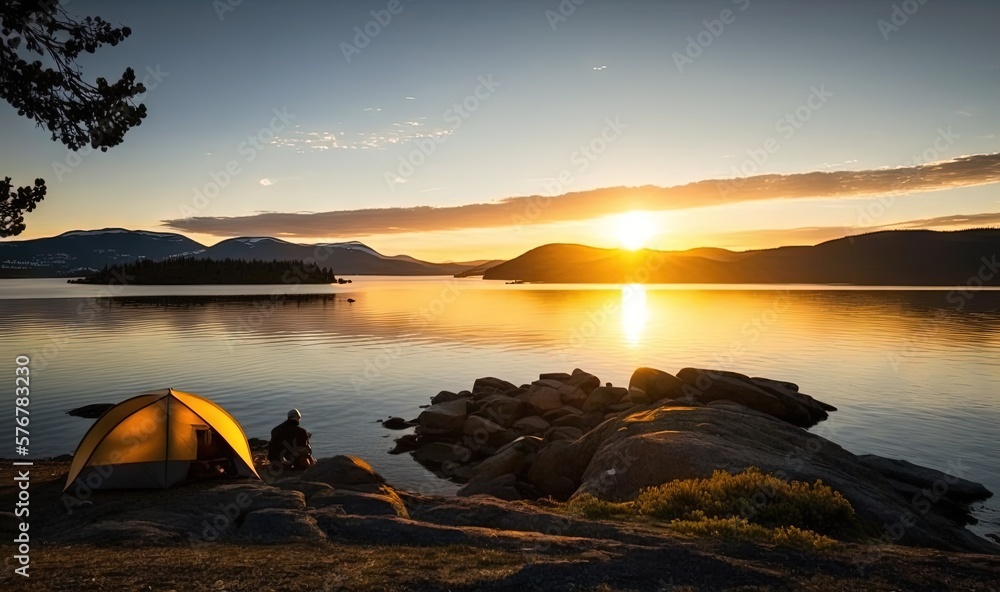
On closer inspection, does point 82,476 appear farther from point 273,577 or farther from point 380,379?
point 380,379

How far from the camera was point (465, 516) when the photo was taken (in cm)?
1319

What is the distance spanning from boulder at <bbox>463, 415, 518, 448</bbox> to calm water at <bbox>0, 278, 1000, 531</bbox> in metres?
3.66

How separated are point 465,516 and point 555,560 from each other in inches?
158

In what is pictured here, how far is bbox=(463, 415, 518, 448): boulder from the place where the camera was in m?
28.5

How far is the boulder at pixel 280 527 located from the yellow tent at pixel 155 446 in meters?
5.89

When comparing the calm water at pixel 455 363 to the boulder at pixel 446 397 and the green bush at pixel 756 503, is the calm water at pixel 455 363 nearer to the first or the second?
the boulder at pixel 446 397

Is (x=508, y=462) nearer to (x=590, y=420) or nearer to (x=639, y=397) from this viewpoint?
(x=590, y=420)

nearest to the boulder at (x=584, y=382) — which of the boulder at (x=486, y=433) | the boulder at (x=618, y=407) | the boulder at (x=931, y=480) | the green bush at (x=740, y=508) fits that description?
the boulder at (x=618, y=407)

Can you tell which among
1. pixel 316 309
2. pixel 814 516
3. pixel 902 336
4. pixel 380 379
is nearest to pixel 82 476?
pixel 814 516

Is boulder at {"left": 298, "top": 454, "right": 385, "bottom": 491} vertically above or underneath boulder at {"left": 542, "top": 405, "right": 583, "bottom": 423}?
above

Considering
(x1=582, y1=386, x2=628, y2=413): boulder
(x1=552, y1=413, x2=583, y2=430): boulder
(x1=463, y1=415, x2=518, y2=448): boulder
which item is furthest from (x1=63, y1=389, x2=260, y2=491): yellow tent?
(x1=582, y1=386, x2=628, y2=413): boulder

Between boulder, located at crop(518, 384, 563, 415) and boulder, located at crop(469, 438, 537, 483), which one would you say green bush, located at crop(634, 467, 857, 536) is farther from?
boulder, located at crop(518, 384, 563, 415)

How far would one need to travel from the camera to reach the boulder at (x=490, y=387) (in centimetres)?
3778

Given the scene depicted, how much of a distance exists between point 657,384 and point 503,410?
885 cm
